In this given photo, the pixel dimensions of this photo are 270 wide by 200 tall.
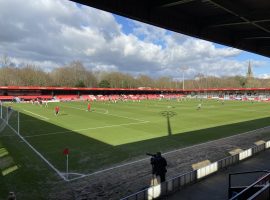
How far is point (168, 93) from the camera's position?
138375 millimetres

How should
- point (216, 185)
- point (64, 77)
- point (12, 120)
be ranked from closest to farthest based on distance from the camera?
point (216, 185) < point (12, 120) < point (64, 77)

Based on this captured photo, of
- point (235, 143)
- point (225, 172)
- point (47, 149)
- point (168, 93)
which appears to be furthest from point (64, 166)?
point (168, 93)

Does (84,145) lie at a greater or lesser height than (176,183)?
lesser

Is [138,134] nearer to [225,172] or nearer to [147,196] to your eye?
[225,172]

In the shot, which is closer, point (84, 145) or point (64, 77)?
point (84, 145)

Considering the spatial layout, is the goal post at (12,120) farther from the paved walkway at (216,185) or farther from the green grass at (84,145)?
the paved walkway at (216,185)

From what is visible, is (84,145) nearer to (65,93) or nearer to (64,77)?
(65,93)

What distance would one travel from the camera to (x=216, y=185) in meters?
11.7

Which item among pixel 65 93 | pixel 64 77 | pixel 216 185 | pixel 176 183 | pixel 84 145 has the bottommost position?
pixel 84 145

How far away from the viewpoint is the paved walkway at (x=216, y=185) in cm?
1055

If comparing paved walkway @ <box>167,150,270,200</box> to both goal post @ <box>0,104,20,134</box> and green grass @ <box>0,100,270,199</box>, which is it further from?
goal post @ <box>0,104,20,134</box>

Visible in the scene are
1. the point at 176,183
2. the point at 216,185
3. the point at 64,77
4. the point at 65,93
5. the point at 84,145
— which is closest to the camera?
the point at 176,183

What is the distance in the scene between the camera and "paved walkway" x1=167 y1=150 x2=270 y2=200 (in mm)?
10555

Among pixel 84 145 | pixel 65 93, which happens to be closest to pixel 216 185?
pixel 84 145
